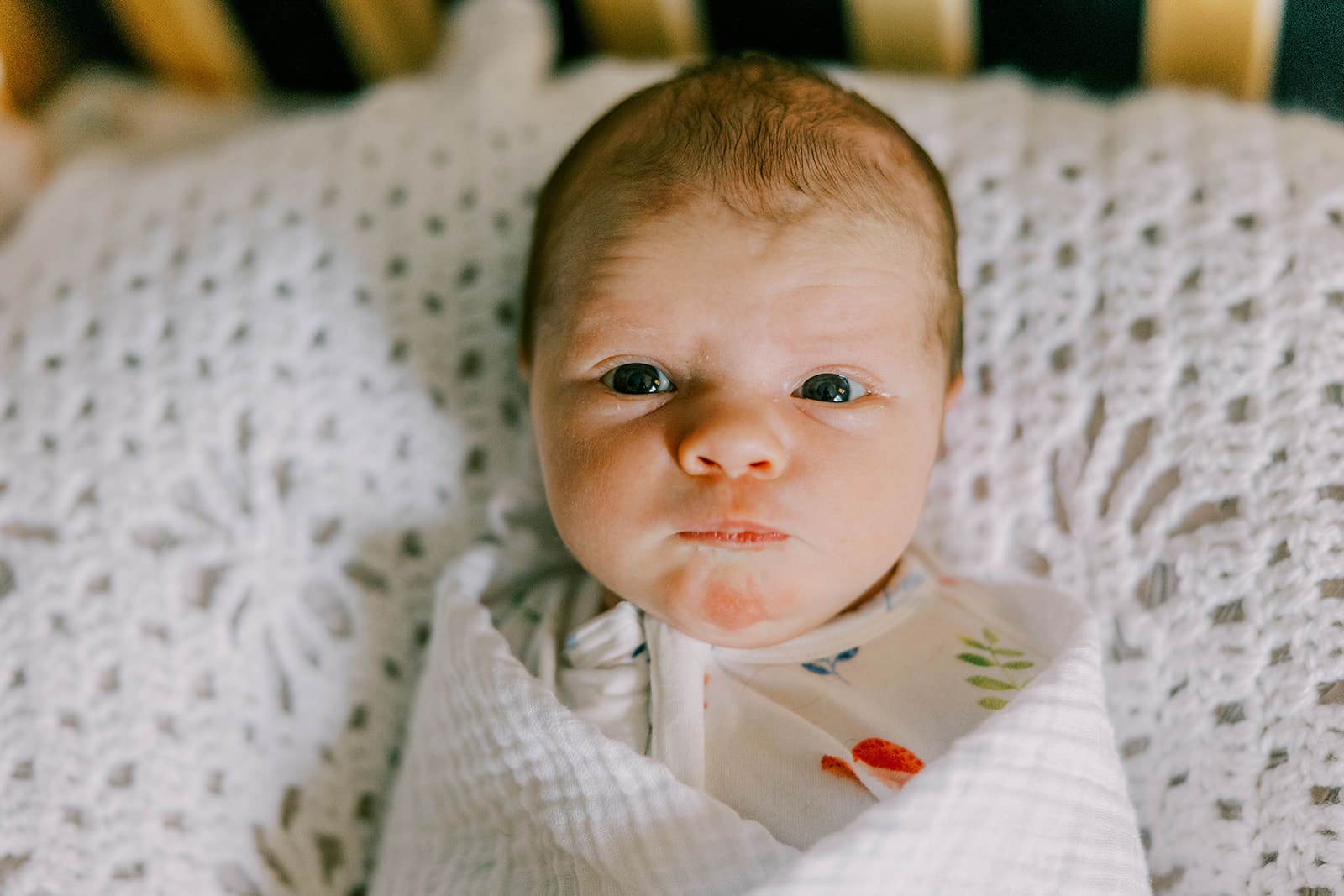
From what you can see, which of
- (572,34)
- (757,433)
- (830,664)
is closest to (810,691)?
(830,664)

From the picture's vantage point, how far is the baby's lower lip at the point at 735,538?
32.5 inches

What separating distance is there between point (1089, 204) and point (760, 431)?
0.48 meters

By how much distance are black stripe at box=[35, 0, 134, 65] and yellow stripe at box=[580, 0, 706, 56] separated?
0.71m

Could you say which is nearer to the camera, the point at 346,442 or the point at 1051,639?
the point at 1051,639

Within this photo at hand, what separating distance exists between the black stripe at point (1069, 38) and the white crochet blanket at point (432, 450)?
0.12 m

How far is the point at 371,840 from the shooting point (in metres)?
1.05

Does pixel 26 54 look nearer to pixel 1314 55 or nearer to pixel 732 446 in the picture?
pixel 732 446

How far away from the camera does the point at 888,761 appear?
84 cm

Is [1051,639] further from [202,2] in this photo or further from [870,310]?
[202,2]

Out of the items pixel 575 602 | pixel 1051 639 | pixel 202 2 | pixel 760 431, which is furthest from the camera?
pixel 202 2

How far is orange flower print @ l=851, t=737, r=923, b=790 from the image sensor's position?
2.72 feet

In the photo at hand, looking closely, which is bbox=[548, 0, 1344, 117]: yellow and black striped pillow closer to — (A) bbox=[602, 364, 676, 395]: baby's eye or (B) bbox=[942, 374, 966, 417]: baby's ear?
(B) bbox=[942, 374, 966, 417]: baby's ear

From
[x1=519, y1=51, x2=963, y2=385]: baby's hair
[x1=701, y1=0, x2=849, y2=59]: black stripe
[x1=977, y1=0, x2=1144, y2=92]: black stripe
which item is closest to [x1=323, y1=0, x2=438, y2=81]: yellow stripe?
[x1=701, y1=0, x2=849, y2=59]: black stripe

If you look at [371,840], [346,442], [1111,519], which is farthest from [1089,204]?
[371,840]
